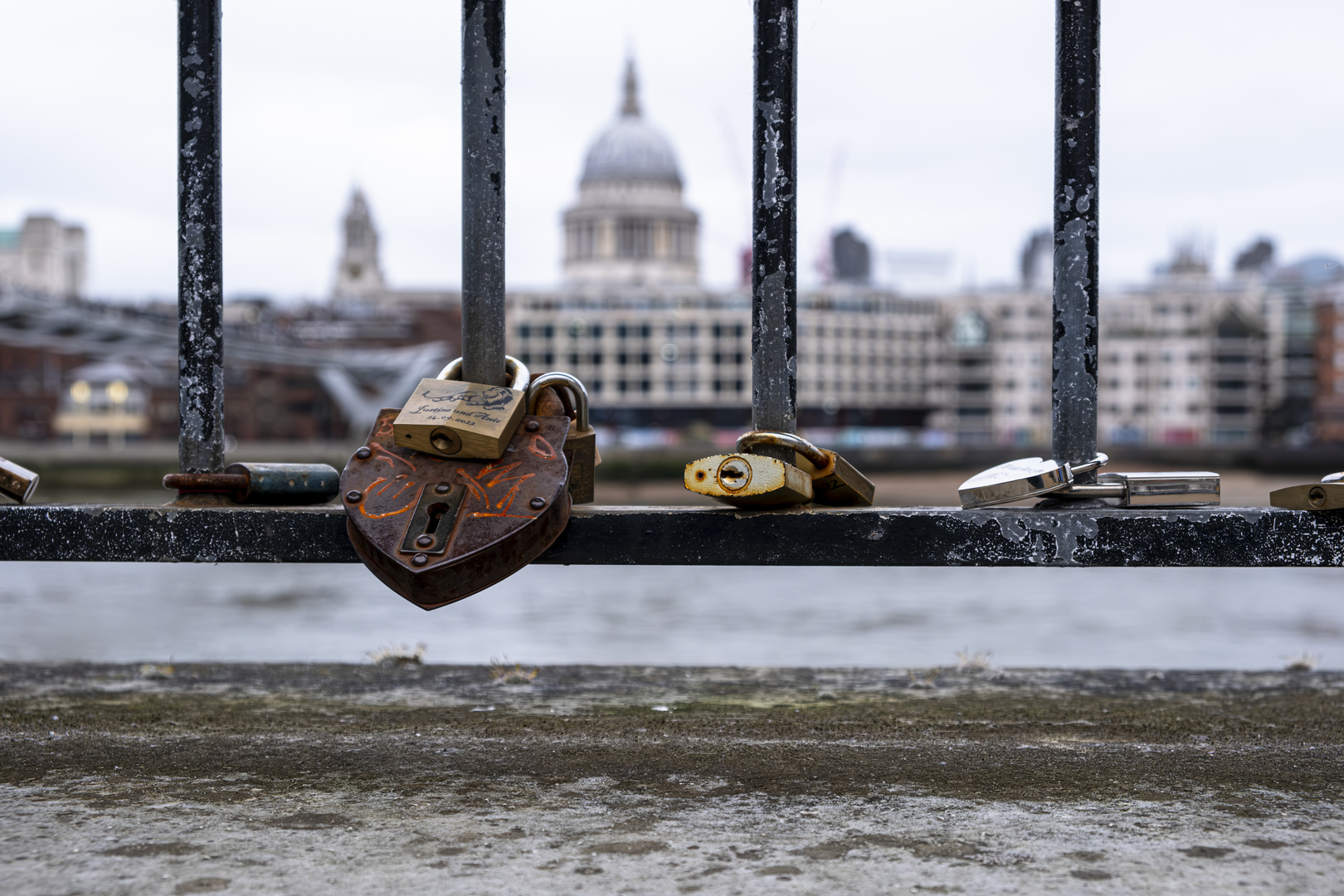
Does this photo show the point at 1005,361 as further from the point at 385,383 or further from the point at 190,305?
the point at 190,305

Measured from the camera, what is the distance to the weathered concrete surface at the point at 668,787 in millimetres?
2400

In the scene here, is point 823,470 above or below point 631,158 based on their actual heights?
below

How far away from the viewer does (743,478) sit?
314 centimetres

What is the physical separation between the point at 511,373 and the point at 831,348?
134m

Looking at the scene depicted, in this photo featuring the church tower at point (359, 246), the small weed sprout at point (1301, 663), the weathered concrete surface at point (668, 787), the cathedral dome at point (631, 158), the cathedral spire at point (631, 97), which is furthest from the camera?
the church tower at point (359, 246)

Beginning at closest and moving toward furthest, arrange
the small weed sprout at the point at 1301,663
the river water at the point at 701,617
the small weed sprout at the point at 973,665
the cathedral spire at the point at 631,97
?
the small weed sprout at the point at 973,665 < the small weed sprout at the point at 1301,663 < the river water at the point at 701,617 < the cathedral spire at the point at 631,97

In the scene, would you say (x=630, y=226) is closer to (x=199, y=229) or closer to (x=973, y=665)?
(x=973, y=665)

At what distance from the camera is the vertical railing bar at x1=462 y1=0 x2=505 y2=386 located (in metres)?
3.42

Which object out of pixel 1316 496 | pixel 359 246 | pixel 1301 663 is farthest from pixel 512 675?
pixel 359 246

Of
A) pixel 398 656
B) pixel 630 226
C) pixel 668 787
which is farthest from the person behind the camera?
pixel 630 226

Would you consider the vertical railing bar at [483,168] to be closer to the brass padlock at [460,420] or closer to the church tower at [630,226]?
the brass padlock at [460,420]

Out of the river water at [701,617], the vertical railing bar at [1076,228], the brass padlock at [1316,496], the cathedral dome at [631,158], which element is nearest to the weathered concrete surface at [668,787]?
the brass padlock at [1316,496]

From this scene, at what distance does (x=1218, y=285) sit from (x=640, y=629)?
131916 millimetres

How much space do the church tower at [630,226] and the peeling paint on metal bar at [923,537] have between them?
139m
